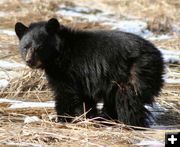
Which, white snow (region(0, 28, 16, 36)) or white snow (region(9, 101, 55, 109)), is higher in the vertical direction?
white snow (region(9, 101, 55, 109))

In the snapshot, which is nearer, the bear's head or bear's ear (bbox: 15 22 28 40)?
the bear's head

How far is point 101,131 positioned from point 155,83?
3.22 feet

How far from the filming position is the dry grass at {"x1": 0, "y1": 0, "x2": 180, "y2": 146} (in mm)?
6156

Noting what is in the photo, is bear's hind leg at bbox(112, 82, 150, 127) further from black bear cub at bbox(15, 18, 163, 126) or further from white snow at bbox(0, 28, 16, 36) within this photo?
white snow at bbox(0, 28, 16, 36)

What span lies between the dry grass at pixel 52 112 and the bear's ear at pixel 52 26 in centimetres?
101

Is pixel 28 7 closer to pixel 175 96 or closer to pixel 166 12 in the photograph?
pixel 166 12

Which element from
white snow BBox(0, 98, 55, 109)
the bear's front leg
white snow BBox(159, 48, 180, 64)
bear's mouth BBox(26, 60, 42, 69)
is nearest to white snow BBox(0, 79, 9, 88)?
white snow BBox(0, 98, 55, 109)

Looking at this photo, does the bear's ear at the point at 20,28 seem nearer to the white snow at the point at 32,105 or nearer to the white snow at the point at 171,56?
the white snow at the point at 32,105

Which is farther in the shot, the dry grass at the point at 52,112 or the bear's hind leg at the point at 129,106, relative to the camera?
the bear's hind leg at the point at 129,106

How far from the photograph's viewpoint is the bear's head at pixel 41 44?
722cm

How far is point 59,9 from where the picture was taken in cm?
1650

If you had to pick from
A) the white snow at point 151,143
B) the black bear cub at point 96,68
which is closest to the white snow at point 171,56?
the black bear cub at point 96,68

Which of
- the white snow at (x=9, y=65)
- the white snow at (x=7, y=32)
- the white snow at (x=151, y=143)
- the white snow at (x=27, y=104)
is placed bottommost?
the white snow at (x=7, y=32)

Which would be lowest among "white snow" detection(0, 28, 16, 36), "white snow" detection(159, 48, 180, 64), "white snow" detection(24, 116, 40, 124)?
"white snow" detection(0, 28, 16, 36)
